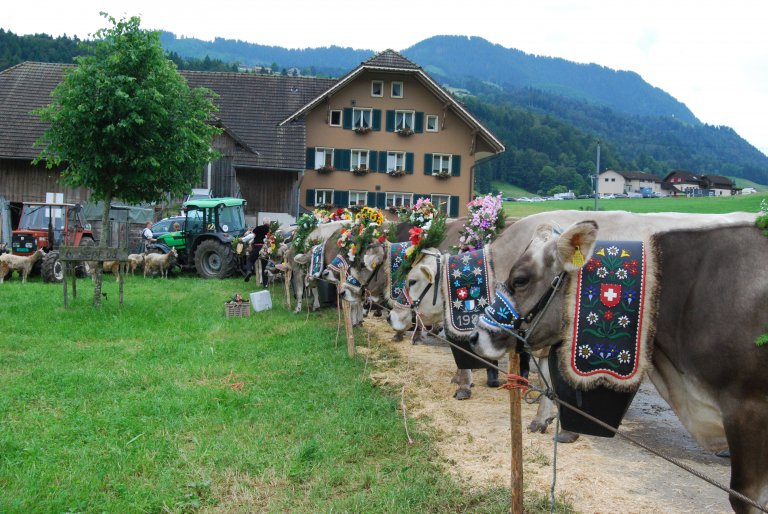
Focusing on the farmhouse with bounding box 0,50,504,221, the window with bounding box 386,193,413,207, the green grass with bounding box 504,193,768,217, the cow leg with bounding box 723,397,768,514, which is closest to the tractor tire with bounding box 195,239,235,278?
the farmhouse with bounding box 0,50,504,221

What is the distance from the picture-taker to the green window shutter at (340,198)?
37562mm

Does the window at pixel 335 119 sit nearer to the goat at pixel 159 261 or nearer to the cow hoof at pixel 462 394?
the goat at pixel 159 261

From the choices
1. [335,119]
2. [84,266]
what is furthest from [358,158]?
[84,266]

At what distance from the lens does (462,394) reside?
28.2ft

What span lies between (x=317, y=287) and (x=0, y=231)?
1586 centimetres

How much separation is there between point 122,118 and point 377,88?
24397mm

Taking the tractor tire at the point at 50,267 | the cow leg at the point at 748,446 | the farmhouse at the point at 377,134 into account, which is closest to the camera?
the cow leg at the point at 748,446

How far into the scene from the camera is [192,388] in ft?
28.3

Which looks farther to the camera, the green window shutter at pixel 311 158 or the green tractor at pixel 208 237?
the green window shutter at pixel 311 158

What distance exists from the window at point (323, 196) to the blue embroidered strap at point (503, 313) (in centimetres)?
3351

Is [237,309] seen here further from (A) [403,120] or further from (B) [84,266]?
(A) [403,120]

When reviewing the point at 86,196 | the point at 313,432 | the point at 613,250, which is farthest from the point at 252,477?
the point at 86,196

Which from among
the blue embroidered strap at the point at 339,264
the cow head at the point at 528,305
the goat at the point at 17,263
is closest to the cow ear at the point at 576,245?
the cow head at the point at 528,305

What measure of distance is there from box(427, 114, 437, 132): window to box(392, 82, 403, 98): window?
1.91 m
